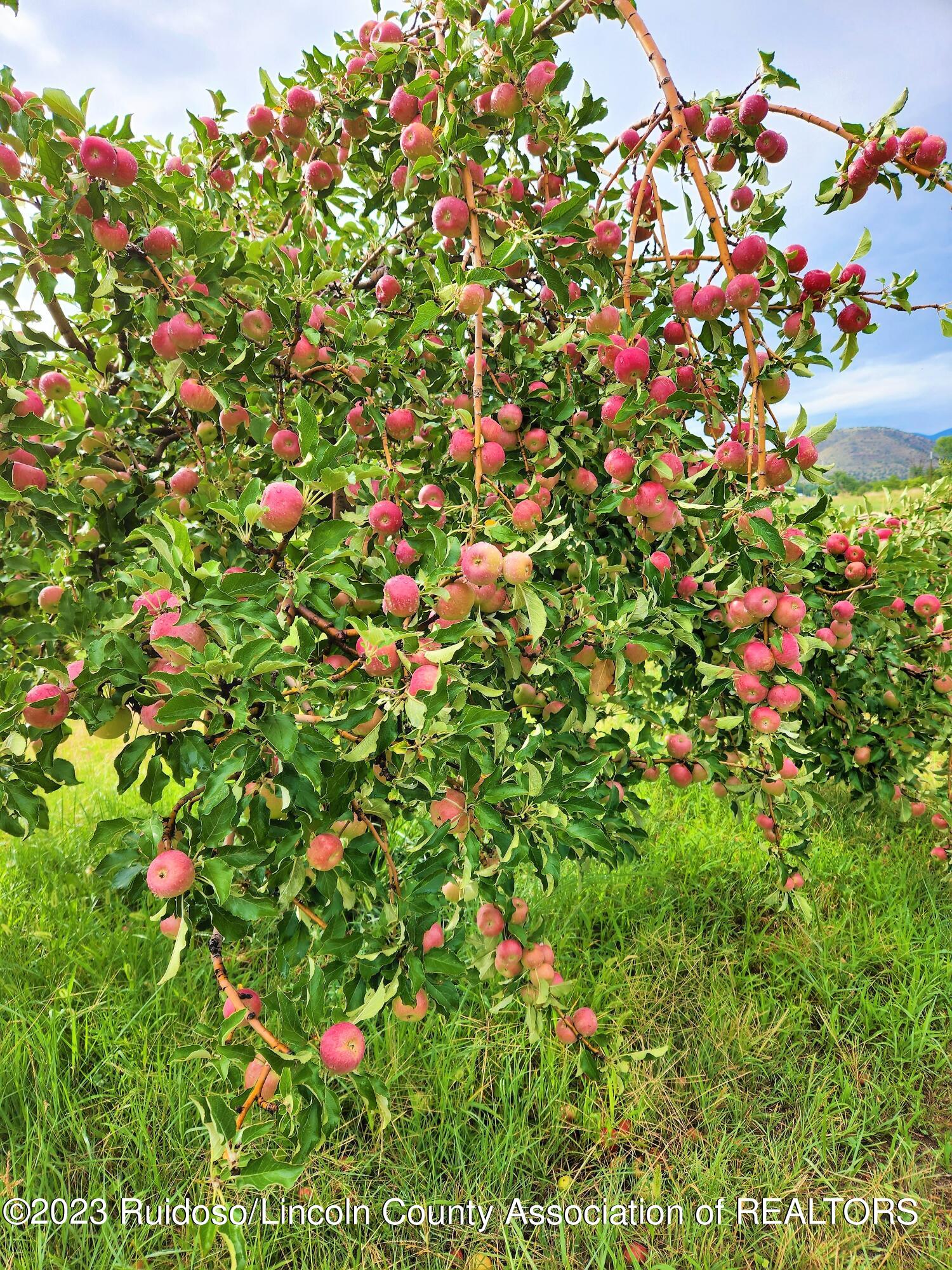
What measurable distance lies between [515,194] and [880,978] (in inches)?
97.4

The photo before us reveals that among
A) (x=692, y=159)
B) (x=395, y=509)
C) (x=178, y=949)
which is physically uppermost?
(x=692, y=159)

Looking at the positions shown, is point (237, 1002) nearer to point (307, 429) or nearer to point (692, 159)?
point (307, 429)

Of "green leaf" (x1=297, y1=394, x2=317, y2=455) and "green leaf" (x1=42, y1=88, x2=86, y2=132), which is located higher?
"green leaf" (x1=42, y1=88, x2=86, y2=132)

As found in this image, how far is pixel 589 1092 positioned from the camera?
6.04 feet

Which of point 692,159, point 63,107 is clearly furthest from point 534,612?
point 63,107

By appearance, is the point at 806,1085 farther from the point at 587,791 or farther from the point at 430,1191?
the point at 587,791

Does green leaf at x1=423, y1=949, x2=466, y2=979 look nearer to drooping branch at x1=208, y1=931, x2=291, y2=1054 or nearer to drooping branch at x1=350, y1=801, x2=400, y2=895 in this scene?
drooping branch at x1=350, y1=801, x2=400, y2=895

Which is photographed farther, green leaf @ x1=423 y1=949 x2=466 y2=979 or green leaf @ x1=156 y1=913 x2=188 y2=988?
green leaf @ x1=423 y1=949 x2=466 y2=979

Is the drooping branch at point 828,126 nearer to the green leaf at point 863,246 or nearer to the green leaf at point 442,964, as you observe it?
the green leaf at point 863,246

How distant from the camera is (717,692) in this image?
63.7 inches

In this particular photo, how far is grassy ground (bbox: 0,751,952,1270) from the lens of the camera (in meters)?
1.56

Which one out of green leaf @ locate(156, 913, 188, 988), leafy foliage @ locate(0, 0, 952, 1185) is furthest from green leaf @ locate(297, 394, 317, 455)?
green leaf @ locate(156, 913, 188, 988)

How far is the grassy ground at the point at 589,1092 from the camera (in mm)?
1557

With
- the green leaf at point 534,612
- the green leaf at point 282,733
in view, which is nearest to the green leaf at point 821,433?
the green leaf at point 534,612
